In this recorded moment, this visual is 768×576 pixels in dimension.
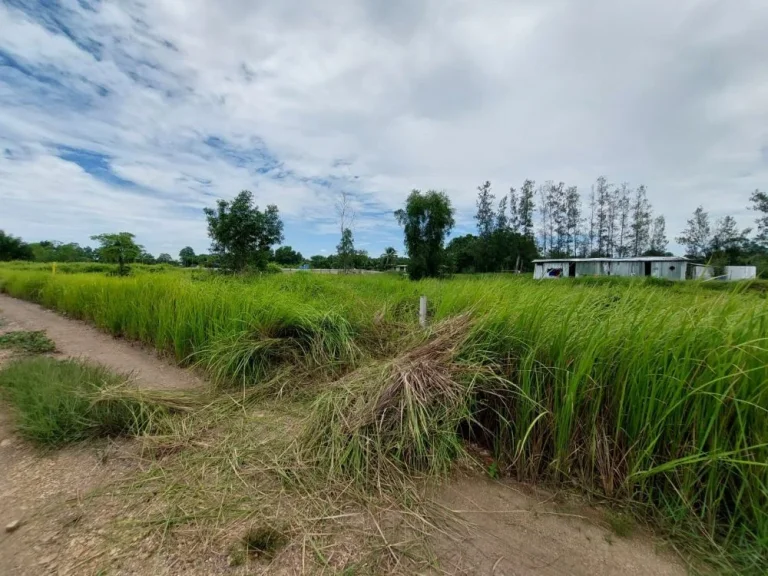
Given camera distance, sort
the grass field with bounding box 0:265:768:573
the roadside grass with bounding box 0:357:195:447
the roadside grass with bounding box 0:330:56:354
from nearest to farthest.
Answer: the grass field with bounding box 0:265:768:573 → the roadside grass with bounding box 0:357:195:447 → the roadside grass with bounding box 0:330:56:354

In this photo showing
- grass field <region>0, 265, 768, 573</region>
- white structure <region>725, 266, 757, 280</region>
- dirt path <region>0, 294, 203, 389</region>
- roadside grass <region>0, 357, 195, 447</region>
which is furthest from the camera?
dirt path <region>0, 294, 203, 389</region>

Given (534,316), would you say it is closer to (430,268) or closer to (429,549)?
(429,549)

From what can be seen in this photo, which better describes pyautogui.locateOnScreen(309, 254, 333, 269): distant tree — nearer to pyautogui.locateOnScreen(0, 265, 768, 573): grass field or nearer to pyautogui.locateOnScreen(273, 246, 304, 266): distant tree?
pyautogui.locateOnScreen(273, 246, 304, 266): distant tree

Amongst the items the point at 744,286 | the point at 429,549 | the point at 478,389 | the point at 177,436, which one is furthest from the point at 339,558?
the point at 744,286

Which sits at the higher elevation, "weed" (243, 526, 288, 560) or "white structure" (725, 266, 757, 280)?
"white structure" (725, 266, 757, 280)

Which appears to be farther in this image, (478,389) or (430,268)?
(430,268)

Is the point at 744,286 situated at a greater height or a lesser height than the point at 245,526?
greater

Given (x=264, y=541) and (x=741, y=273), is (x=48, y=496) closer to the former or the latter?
(x=264, y=541)

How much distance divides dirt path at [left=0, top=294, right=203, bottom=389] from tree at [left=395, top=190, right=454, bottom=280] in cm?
1724

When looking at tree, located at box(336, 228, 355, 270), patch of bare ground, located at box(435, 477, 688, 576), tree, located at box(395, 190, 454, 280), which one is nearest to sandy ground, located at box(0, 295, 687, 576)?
patch of bare ground, located at box(435, 477, 688, 576)

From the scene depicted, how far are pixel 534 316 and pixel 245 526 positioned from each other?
1.92m

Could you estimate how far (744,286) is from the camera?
5.63ft

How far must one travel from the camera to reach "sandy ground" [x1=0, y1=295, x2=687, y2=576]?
1.21 m

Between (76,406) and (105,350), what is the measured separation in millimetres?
2737
